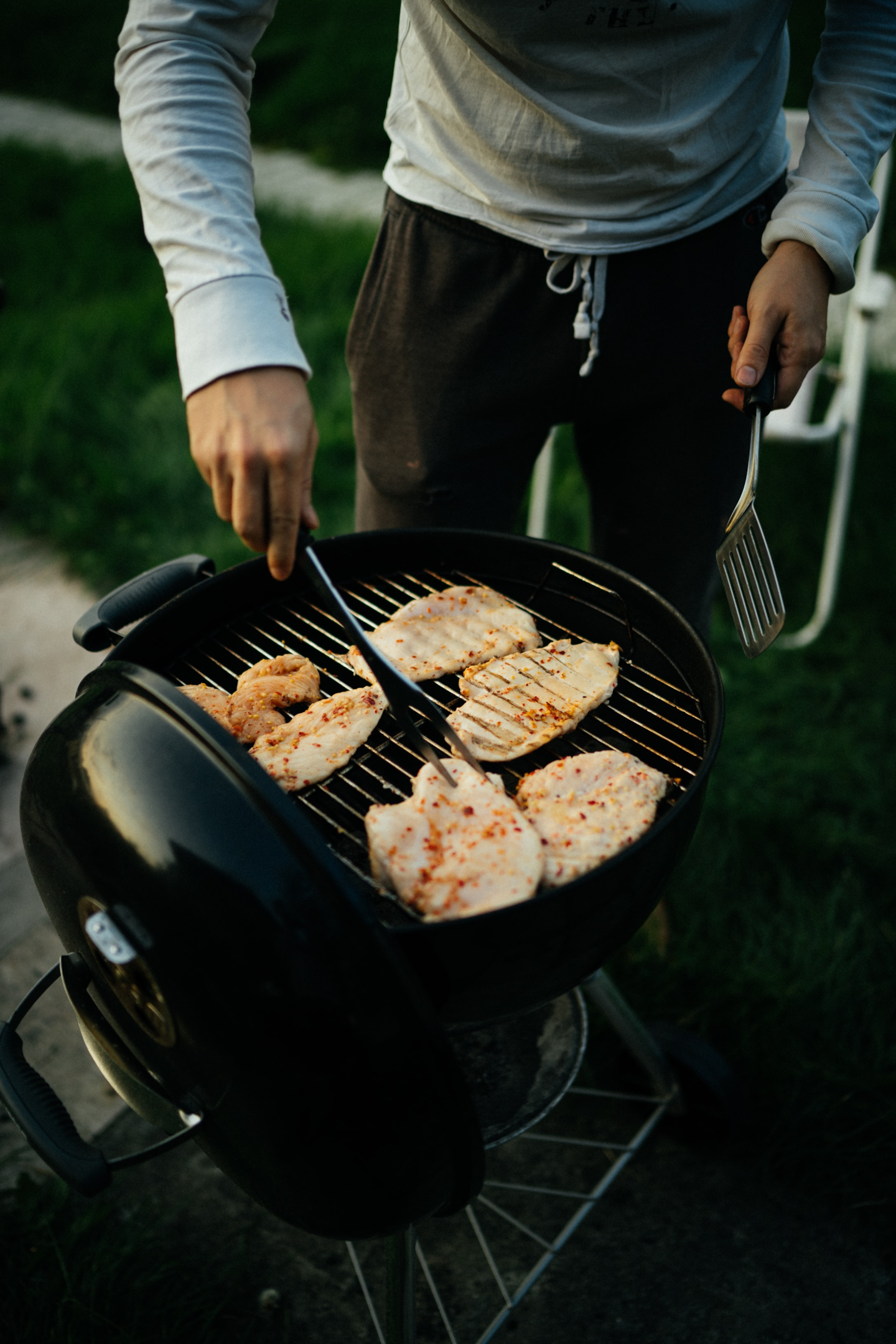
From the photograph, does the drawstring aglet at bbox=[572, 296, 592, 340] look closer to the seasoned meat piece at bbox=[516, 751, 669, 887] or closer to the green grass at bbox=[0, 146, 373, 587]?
the seasoned meat piece at bbox=[516, 751, 669, 887]

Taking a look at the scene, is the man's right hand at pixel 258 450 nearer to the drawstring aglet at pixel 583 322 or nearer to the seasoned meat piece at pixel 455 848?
the seasoned meat piece at pixel 455 848

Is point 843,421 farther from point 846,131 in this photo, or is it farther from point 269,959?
point 269,959

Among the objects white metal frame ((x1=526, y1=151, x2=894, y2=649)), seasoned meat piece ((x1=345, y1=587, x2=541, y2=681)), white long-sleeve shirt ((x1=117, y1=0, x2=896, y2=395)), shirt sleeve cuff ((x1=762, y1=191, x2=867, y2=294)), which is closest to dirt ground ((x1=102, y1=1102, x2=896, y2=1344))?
seasoned meat piece ((x1=345, y1=587, x2=541, y2=681))

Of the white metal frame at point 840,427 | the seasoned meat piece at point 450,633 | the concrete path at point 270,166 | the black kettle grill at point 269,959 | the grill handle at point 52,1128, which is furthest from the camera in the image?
the concrete path at point 270,166

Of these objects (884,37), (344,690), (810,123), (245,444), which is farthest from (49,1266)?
(884,37)

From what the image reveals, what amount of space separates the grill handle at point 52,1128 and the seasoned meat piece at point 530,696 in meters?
0.72

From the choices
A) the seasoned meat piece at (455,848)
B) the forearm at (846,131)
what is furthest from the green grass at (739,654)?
the forearm at (846,131)

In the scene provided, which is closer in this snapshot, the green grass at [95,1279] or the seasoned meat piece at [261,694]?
the seasoned meat piece at [261,694]

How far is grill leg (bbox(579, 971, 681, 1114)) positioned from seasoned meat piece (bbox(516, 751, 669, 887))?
56 centimetres

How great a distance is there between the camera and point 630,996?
8.27 ft

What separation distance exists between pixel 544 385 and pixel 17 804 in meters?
2.38

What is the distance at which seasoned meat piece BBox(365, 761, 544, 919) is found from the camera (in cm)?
133

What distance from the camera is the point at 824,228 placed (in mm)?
1667

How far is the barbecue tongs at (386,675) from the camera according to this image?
1.31 meters
